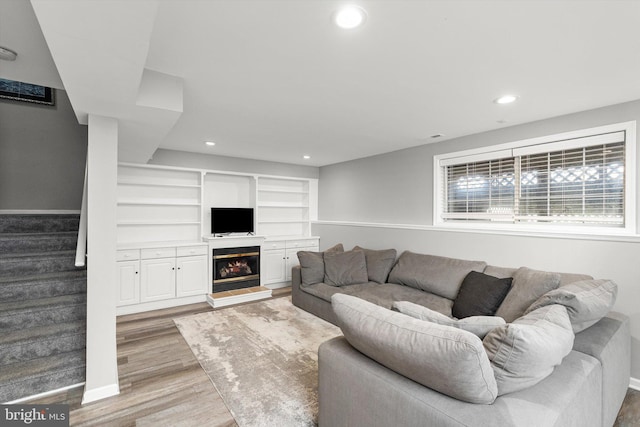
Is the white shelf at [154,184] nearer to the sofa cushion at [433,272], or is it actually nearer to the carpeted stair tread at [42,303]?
the carpeted stair tread at [42,303]

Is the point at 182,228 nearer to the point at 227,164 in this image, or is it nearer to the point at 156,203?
the point at 156,203

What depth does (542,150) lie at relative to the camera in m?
3.18

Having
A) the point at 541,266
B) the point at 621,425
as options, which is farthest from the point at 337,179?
the point at 621,425

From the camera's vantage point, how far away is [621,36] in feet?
5.43

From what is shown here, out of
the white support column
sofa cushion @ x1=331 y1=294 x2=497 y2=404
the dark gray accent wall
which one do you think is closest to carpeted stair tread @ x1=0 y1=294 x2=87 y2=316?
the white support column

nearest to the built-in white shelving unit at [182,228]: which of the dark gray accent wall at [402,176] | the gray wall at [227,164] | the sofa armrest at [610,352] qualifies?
the gray wall at [227,164]

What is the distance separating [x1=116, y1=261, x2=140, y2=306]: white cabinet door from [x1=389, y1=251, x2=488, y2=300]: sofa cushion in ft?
11.7

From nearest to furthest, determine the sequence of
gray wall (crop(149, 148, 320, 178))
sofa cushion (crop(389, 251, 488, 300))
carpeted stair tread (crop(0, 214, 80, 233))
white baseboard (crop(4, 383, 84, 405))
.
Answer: white baseboard (crop(4, 383, 84, 405)) < sofa cushion (crop(389, 251, 488, 300)) < carpeted stair tread (crop(0, 214, 80, 233)) < gray wall (crop(149, 148, 320, 178))

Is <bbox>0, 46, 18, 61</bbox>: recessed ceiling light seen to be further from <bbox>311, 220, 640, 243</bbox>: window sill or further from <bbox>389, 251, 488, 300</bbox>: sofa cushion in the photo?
<bbox>311, 220, 640, 243</bbox>: window sill

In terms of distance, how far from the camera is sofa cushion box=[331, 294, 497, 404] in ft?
3.70

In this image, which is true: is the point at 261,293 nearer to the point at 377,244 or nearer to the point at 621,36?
the point at 377,244

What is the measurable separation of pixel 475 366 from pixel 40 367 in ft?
10.0

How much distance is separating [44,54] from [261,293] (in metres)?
3.87

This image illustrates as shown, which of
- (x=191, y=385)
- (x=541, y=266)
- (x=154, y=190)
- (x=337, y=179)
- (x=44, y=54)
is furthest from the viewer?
(x=337, y=179)
